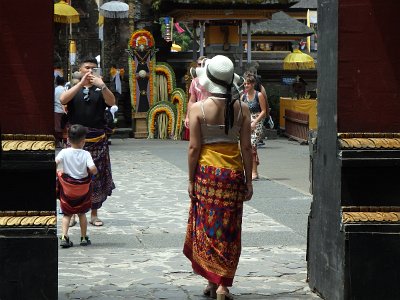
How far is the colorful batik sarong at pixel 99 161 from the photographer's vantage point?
11.0 meters

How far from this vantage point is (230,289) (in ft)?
26.6

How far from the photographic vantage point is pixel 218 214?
7.61m

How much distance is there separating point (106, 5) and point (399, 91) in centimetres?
2170

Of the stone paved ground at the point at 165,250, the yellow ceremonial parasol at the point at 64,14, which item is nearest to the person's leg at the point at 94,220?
the stone paved ground at the point at 165,250

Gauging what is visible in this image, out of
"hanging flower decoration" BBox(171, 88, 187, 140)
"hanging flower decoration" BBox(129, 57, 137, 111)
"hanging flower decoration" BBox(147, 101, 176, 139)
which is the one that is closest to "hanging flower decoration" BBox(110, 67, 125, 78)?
"hanging flower decoration" BBox(129, 57, 137, 111)

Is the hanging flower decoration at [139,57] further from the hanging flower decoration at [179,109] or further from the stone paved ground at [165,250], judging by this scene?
the stone paved ground at [165,250]

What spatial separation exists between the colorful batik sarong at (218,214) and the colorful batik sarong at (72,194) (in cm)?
263

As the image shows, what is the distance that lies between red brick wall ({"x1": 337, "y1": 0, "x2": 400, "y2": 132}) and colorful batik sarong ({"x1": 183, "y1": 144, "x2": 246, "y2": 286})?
3.15 feet

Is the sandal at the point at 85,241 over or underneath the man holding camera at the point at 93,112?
underneath

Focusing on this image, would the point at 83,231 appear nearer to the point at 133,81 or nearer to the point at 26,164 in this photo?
the point at 26,164

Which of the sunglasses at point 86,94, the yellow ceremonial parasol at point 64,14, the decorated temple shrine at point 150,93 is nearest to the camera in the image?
the sunglasses at point 86,94

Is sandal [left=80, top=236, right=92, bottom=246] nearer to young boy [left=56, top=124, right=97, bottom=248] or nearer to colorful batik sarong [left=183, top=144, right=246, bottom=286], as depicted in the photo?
young boy [left=56, top=124, right=97, bottom=248]

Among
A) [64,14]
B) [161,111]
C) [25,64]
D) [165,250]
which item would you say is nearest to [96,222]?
[165,250]

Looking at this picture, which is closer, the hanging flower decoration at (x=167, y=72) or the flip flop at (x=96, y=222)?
the flip flop at (x=96, y=222)
